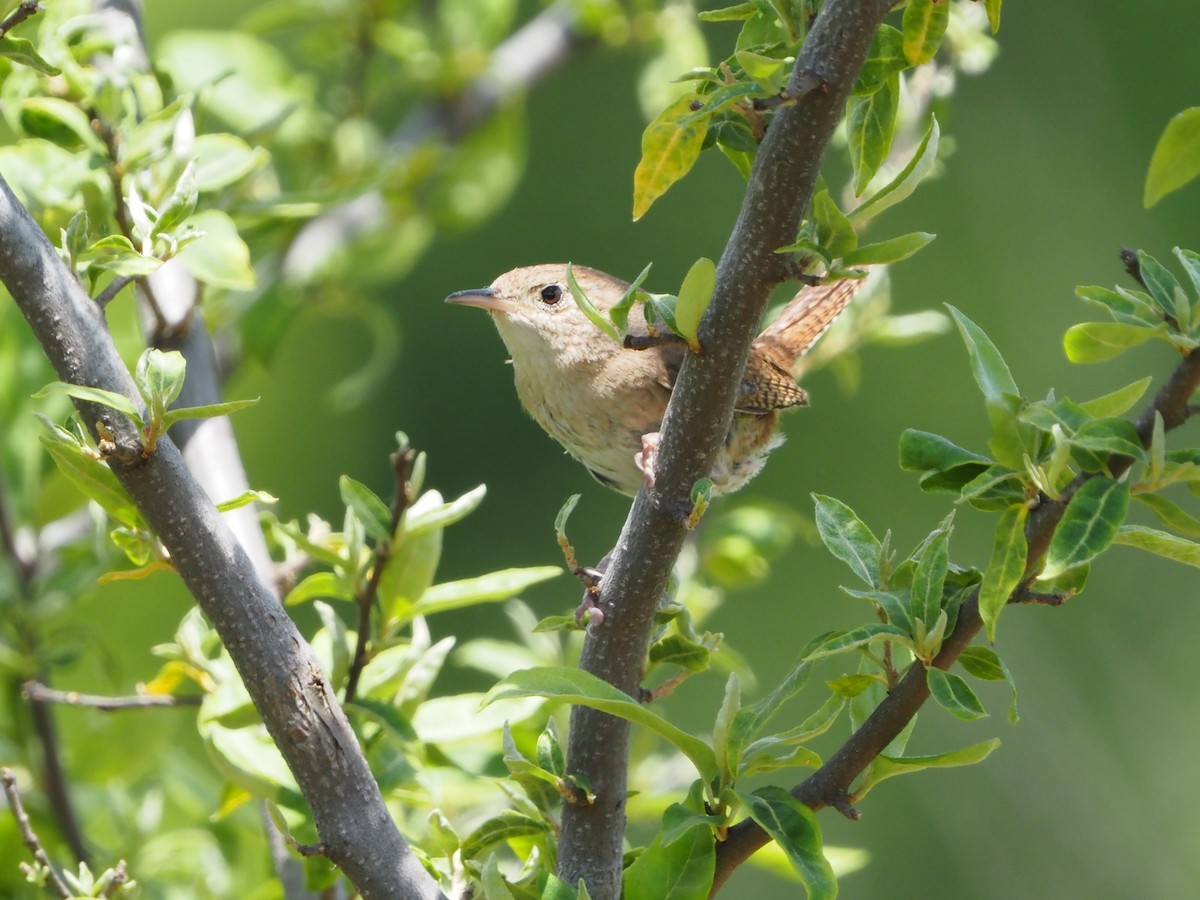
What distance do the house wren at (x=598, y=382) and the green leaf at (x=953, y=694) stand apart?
3.77 ft

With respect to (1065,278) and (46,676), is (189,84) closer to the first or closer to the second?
(46,676)

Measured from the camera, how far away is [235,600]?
1226 mm

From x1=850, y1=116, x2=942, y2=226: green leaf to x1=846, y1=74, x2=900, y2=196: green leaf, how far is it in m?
0.06

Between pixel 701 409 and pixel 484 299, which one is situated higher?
Answer: pixel 701 409

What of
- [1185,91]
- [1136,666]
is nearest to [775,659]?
[1136,666]

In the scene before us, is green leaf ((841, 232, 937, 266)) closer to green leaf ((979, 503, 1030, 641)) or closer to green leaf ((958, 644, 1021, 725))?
green leaf ((979, 503, 1030, 641))

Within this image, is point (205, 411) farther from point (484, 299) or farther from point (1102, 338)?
point (484, 299)

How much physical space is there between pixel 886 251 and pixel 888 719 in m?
0.41

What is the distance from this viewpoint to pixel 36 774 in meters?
2.04

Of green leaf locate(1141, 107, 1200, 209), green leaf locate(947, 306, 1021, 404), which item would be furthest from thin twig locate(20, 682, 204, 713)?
green leaf locate(1141, 107, 1200, 209)

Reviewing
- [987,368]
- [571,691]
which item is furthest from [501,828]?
[987,368]

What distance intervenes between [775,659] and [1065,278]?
2.28 meters

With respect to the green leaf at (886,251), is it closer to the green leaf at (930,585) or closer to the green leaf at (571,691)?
the green leaf at (930,585)

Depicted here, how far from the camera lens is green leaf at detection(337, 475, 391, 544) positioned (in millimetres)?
1575
